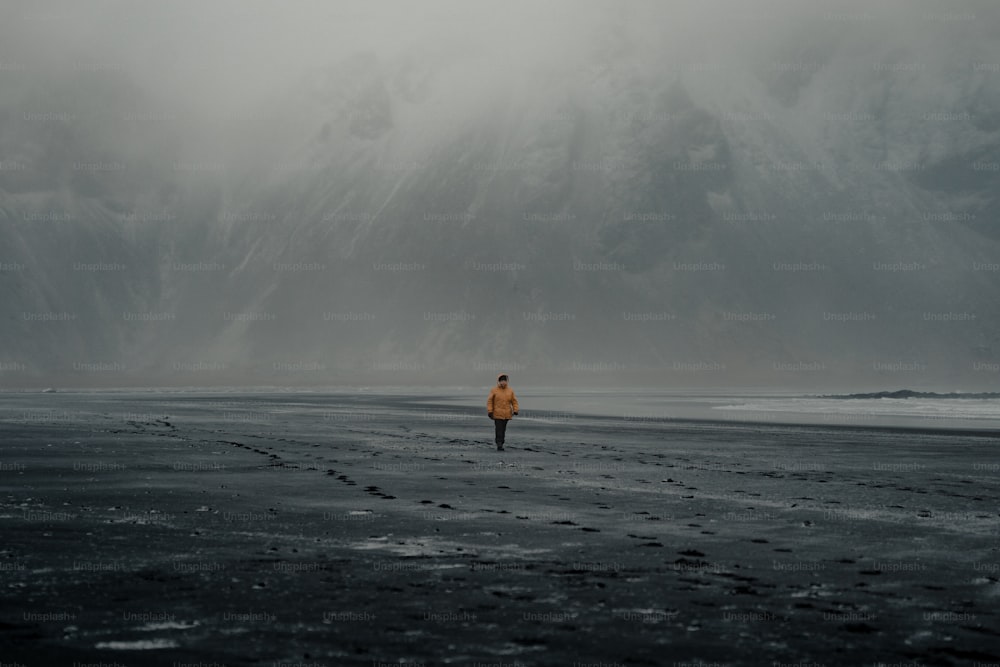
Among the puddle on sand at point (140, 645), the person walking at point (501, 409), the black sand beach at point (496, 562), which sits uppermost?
the person walking at point (501, 409)

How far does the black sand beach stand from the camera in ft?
28.1

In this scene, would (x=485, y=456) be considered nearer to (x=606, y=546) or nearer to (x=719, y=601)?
(x=606, y=546)

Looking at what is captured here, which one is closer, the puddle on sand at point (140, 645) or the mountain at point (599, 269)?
the puddle on sand at point (140, 645)

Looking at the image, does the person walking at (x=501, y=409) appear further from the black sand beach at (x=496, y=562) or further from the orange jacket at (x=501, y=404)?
the black sand beach at (x=496, y=562)

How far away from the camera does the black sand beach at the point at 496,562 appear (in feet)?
28.1

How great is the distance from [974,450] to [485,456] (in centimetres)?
1419

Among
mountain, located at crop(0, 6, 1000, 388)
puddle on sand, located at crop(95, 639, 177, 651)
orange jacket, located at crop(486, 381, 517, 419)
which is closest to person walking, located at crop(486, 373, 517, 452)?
orange jacket, located at crop(486, 381, 517, 419)

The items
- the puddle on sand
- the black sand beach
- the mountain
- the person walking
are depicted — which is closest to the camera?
the puddle on sand

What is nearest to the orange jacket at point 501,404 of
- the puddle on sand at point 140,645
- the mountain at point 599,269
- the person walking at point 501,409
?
the person walking at point 501,409

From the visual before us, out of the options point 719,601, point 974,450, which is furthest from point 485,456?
point 719,601

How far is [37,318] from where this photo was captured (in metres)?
196

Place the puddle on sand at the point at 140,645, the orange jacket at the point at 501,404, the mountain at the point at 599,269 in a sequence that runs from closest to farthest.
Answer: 1. the puddle on sand at the point at 140,645
2. the orange jacket at the point at 501,404
3. the mountain at the point at 599,269

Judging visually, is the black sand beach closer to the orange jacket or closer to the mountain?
the orange jacket

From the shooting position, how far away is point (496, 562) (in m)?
12.3
